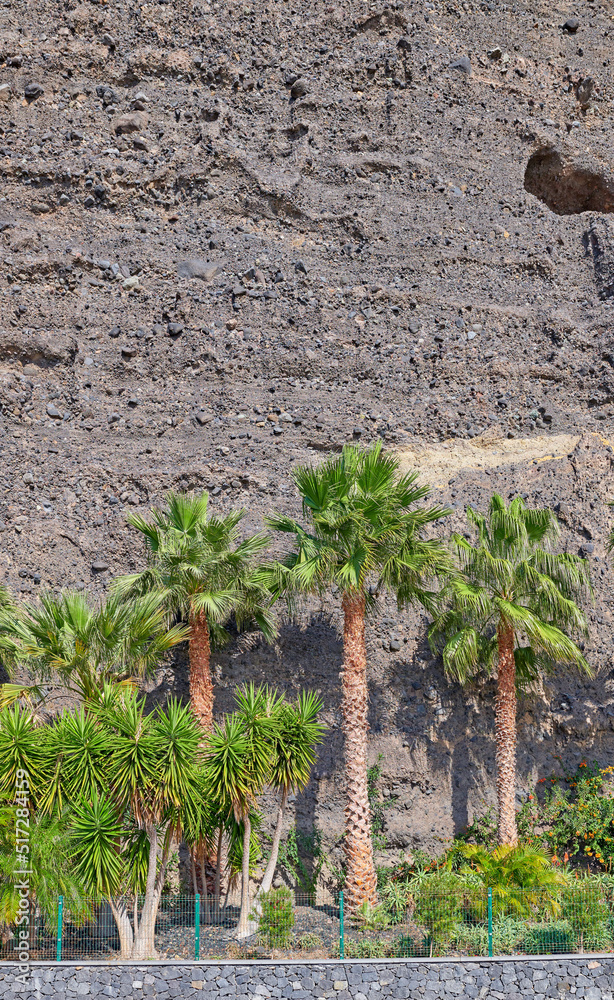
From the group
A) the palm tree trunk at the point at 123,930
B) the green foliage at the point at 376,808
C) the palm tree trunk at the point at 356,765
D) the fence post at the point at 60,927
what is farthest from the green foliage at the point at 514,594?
the fence post at the point at 60,927

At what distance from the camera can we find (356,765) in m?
16.6

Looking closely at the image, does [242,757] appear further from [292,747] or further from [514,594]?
[514,594]

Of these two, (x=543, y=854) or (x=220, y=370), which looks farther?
(x=220, y=370)

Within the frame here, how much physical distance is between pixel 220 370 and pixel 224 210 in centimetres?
468

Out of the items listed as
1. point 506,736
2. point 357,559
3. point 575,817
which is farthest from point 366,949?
point 357,559

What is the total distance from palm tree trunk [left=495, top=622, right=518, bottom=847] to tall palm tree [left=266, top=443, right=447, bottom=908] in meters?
1.89

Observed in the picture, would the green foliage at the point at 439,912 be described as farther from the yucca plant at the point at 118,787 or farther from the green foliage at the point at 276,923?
the yucca plant at the point at 118,787

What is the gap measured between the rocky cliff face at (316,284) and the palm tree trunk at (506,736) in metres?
1.69

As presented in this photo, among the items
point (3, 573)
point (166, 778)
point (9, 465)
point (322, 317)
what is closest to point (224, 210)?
point (322, 317)

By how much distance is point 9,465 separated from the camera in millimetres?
21719

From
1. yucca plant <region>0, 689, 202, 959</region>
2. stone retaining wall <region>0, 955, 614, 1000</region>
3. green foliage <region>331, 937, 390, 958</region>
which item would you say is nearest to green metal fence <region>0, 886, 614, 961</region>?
green foliage <region>331, 937, 390, 958</region>

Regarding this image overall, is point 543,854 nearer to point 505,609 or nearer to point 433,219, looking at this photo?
point 505,609

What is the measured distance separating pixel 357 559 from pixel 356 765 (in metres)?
3.44

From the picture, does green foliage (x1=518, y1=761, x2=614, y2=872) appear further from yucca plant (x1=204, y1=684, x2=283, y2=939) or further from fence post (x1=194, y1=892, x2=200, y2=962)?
fence post (x1=194, y1=892, x2=200, y2=962)
